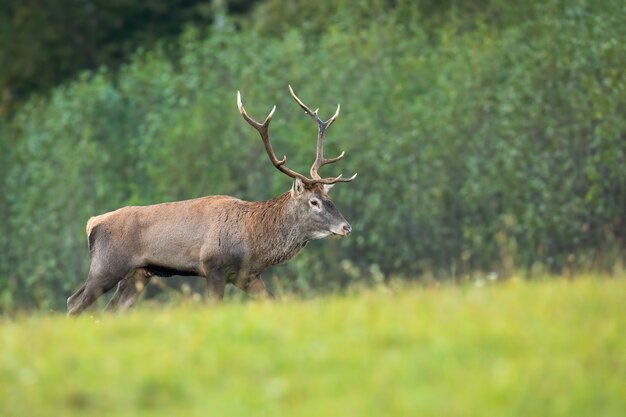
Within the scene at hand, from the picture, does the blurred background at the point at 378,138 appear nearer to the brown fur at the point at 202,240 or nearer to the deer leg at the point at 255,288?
the brown fur at the point at 202,240

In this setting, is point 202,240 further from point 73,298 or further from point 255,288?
point 73,298

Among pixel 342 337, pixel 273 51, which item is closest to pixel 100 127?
pixel 273 51

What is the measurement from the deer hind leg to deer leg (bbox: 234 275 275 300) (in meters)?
1.02

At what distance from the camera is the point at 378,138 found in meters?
31.0

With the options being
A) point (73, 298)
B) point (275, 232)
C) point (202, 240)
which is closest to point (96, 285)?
point (73, 298)

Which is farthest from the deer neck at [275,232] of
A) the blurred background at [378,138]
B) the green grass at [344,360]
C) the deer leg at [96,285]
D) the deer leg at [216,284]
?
the blurred background at [378,138]

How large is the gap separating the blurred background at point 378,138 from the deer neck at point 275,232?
25.6 feet

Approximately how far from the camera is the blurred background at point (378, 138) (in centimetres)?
2794

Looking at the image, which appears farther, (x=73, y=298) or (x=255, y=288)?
(x=73, y=298)

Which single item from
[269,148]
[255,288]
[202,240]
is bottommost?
[255,288]

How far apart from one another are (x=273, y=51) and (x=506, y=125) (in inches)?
270

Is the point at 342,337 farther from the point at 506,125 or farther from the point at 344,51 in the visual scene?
the point at 344,51

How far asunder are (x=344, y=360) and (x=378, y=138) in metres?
22.6

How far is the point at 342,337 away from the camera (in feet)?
29.7
